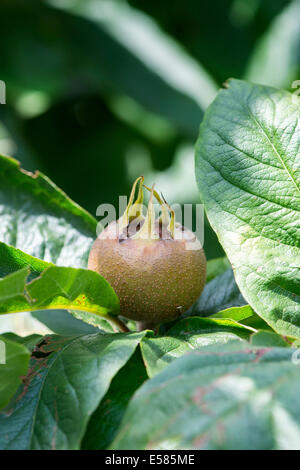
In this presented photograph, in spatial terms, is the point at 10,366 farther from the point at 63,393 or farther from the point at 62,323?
the point at 62,323

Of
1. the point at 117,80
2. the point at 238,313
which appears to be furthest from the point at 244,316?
the point at 117,80

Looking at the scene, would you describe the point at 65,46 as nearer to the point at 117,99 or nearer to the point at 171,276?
the point at 117,99

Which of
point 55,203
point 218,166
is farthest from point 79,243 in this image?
point 218,166

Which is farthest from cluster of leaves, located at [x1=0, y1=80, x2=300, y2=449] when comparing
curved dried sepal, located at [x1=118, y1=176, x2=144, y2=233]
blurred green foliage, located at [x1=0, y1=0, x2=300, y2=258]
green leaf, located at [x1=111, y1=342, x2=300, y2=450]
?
blurred green foliage, located at [x1=0, y1=0, x2=300, y2=258]

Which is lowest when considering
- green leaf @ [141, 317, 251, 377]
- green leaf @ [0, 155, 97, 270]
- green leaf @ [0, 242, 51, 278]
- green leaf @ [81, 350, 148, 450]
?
green leaf @ [81, 350, 148, 450]

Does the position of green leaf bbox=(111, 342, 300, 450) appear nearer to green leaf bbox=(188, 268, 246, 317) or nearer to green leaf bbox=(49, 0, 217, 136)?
green leaf bbox=(188, 268, 246, 317)

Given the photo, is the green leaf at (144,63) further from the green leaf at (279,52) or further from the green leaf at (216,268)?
the green leaf at (216,268)
